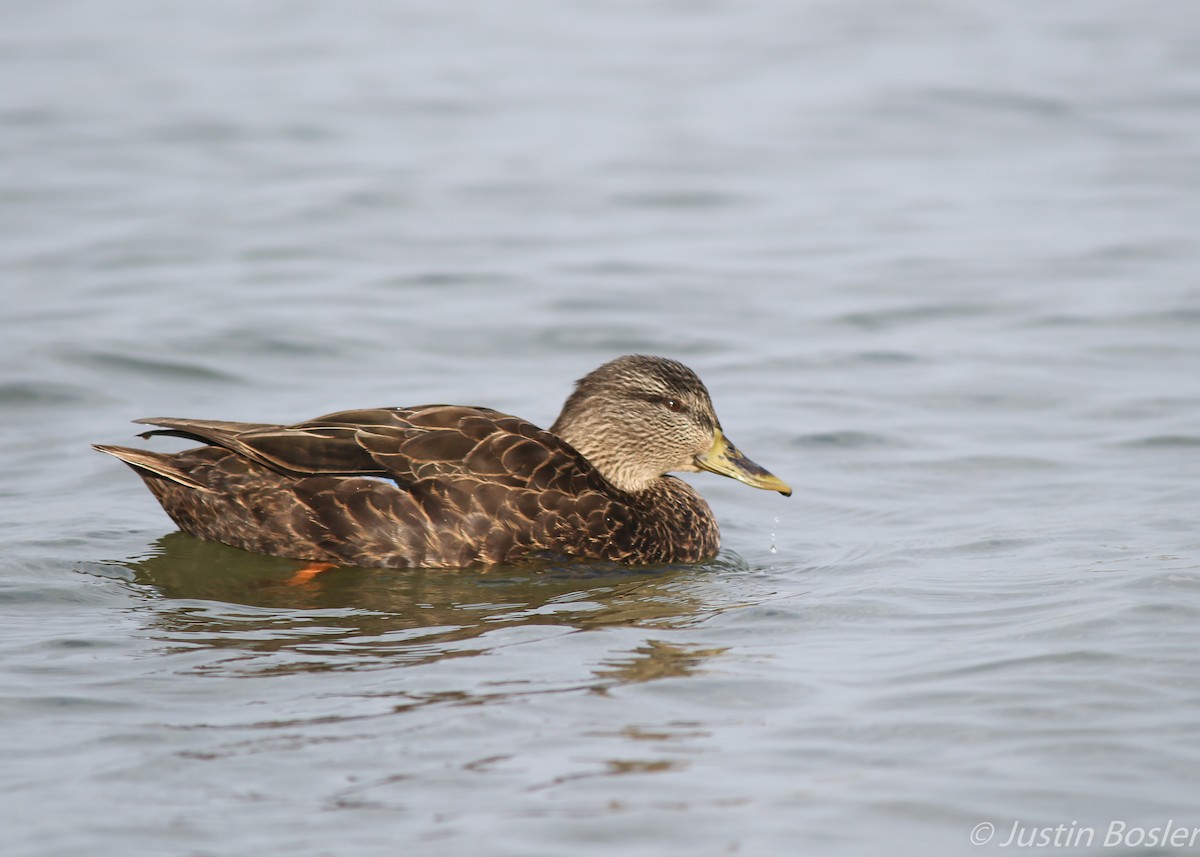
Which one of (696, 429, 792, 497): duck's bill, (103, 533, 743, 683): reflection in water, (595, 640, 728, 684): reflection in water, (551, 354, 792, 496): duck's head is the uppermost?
(551, 354, 792, 496): duck's head

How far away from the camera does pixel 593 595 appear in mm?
8250

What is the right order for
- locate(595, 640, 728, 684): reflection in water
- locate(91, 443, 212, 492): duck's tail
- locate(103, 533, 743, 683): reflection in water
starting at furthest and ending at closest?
locate(91, 443, 212, 492): duck's tail < locate(103, 533, 743, 683): reflection in water < locate(595, 640, 728, 684): reflection in water

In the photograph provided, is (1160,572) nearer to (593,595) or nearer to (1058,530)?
(1058,530)

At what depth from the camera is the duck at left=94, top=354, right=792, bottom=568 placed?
850 centimetres

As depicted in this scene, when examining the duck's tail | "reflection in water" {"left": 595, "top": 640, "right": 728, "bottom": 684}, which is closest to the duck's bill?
"reflection in water" {"left": 595, "top": 640, "right": 728, "bottom": 684}

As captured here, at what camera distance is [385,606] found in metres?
8.02

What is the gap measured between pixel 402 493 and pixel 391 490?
0.19 feet

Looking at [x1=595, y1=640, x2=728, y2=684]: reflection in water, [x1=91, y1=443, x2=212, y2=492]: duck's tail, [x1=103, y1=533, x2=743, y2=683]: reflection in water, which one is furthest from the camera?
[x1=91, y1=443, x2=212, y2=492]: duck's tail

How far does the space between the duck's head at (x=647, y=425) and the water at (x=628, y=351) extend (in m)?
0.64

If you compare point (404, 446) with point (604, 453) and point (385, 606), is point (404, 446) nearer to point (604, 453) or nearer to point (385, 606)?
point (385, 606)

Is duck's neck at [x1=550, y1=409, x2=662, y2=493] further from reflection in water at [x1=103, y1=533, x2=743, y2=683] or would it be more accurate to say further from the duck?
reflection in water at [x1=103, y1=533, x2=743, y2=683]

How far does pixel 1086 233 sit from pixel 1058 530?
299 inches

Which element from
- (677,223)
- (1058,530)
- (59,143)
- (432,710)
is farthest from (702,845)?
(59,143)

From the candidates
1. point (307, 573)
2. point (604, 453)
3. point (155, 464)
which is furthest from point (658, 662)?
point (155, 464)
